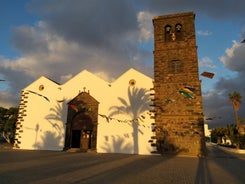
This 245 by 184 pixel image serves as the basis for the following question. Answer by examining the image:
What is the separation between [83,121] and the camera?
19203mm

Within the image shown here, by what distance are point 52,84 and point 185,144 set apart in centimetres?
1426

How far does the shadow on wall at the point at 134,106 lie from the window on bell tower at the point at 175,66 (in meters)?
3.03

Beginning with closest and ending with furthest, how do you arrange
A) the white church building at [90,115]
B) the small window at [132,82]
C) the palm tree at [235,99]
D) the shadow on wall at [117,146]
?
the shadow on wall at [117,146]
the white church building at [90,115]
the small window at [132,82]
the palm tree at [235,99]

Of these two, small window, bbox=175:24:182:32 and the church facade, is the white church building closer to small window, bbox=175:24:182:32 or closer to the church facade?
the church facade

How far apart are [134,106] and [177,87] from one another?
411cm

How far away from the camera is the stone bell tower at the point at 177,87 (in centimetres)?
1594

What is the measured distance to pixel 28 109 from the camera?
2100 centimetres

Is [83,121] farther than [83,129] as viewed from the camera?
Yes

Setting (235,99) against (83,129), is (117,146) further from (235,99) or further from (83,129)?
(235,99)

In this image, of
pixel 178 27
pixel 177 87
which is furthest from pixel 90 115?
pixel 178 27

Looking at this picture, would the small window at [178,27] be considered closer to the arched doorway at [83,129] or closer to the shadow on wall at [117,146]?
the shadow on wall at [117,146]

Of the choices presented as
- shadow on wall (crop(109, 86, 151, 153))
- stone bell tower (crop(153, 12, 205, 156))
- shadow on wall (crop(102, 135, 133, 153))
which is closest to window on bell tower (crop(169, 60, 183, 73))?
stone bell tower (crop(153, 12, 205, 156))

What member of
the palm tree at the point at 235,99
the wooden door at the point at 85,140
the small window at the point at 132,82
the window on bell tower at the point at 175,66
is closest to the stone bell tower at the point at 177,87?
the window on bell tower at the point at 175,66

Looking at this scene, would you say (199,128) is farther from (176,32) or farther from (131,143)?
(176,32)
